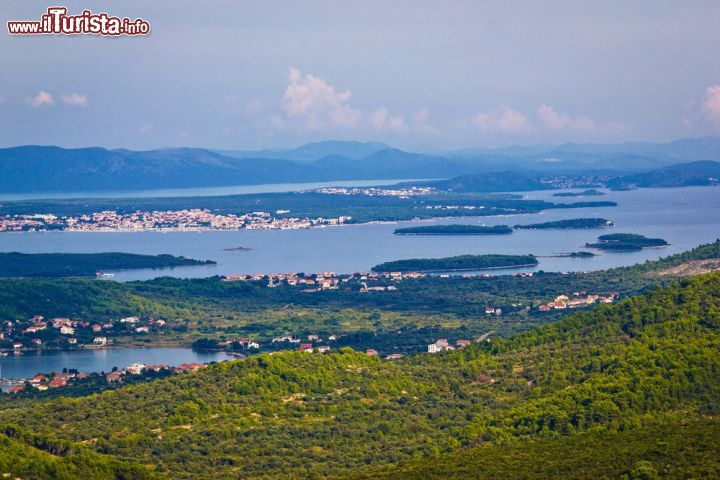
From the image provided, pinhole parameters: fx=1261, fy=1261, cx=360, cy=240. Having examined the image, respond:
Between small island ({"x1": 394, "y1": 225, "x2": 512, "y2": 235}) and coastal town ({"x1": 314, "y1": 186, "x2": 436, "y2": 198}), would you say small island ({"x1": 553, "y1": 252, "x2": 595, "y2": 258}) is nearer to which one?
small island ({"x1": 394, "y1": 225, "x2": 512, "y2": 235})

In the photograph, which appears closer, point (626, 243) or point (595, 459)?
point (595, 459)

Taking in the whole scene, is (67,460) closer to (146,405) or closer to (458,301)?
(146,405)

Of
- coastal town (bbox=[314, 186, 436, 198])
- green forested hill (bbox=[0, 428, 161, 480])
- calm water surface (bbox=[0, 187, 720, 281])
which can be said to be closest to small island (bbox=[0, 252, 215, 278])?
calm water surface (bbox=[0, 187, 720, 281])

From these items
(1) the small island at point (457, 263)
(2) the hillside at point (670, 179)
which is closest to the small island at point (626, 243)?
(1) the small island at point (457, 263)

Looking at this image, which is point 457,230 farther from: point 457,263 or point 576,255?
point 457,263

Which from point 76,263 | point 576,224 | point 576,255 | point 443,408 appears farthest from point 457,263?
point 443,408

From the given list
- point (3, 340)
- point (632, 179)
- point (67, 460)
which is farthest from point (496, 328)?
point (632, 179)
